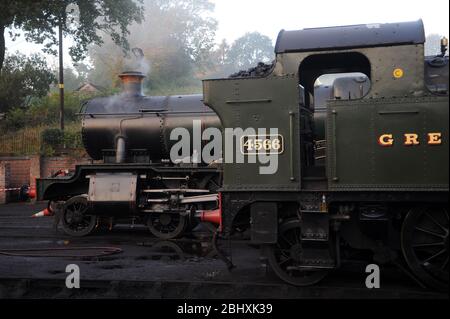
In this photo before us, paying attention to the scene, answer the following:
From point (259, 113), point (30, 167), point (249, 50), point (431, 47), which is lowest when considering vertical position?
point (30, 167)

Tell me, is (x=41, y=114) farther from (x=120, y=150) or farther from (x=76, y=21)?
(x=120, y=150)

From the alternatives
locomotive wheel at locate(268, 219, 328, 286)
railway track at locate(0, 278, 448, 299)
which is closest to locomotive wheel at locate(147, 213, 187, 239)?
railway track at locate(0, 278, 448, 299)

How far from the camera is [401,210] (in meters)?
5.64

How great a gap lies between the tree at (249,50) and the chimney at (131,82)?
6096cm

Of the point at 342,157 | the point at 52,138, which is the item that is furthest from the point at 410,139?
the point at 52,138

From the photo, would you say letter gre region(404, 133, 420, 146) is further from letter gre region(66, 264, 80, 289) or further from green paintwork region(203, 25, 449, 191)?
letter gre region(66, 264, 80, 289)

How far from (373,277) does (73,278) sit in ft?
13.3

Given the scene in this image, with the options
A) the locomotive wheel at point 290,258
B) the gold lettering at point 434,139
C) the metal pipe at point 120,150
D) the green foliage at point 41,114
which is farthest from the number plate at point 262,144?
the green foliage at point 41,114

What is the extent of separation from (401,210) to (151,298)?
3348 mm

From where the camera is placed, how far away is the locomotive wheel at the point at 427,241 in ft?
17.9

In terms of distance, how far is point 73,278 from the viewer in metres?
6.43

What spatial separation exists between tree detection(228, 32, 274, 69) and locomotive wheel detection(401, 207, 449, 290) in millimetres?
66936

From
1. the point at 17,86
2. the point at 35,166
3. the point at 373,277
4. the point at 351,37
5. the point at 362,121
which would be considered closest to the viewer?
the point at 362,121
